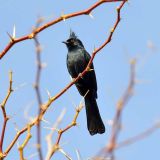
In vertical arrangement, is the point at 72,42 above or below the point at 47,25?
above

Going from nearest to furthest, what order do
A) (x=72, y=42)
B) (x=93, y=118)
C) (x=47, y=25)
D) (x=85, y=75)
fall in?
(x=47, y=25)
(x=93, y=118)
(x=85, y=75)
(x=72, y=42)

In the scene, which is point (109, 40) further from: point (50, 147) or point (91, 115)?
point (91, 115)

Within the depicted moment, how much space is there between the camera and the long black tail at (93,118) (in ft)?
18.9

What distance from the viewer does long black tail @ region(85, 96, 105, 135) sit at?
5.77 meters

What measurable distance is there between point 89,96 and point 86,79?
13.7 inches

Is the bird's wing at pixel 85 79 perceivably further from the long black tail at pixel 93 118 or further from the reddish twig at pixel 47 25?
the reddish twig at pixel 47 25

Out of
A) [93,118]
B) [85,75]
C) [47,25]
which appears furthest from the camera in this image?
[85,75]

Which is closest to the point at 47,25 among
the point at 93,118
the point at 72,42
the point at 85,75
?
the point at 93,118

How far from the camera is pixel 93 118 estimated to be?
6.35 metres

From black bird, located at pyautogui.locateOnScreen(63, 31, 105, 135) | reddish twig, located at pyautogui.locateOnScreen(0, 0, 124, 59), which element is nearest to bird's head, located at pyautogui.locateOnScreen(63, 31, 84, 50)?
black bird, located at pyautogui.locateOnScreen(63, 31, 105, 135)

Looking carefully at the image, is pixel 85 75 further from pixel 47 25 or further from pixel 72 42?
pixel 47 25

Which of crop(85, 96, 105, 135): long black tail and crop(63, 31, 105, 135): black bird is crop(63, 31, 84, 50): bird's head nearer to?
crop(63, 31, 105, 135): black bird

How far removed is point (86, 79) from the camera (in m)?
6.98

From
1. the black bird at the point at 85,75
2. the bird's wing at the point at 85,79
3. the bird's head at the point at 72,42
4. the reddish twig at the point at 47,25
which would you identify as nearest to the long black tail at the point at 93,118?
the black bird at the point at 85,75
